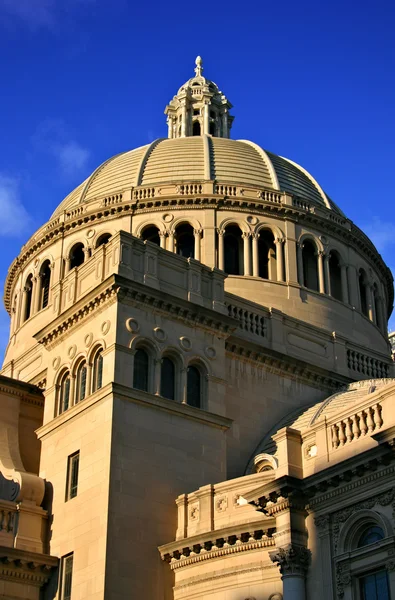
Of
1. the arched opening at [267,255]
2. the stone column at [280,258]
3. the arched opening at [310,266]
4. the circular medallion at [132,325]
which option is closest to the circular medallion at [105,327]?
the circular medallion at [132,325]

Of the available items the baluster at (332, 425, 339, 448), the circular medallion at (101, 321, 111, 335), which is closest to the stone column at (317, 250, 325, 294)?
the circular medallion at (101, 321, 111, 335)

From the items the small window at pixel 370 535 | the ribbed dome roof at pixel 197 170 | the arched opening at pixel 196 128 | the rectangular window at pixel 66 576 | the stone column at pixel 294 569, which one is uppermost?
the arched opening at pixel 196 128

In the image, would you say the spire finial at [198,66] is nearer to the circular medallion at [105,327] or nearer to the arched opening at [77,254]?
the arched opening at [77,254]

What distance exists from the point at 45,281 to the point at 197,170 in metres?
9.80

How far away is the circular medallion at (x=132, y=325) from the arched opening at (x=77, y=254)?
1558 cm

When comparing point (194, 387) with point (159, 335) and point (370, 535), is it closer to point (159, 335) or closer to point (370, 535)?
point (159, 335)

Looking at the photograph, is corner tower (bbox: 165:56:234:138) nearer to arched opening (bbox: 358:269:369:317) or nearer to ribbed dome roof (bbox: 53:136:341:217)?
ribbed dome roof (bbox: 53:136:341:217)

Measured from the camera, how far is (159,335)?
35.8 m

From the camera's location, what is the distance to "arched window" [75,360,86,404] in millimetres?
35875

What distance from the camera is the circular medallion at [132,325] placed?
35.0 meters

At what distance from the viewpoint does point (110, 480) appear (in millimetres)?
32094

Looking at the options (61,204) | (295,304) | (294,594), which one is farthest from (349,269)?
(294,594)

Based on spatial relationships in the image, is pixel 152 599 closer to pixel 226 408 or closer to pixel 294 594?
pixel 294 594

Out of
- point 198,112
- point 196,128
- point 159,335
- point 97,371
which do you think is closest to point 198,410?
point 159,335
